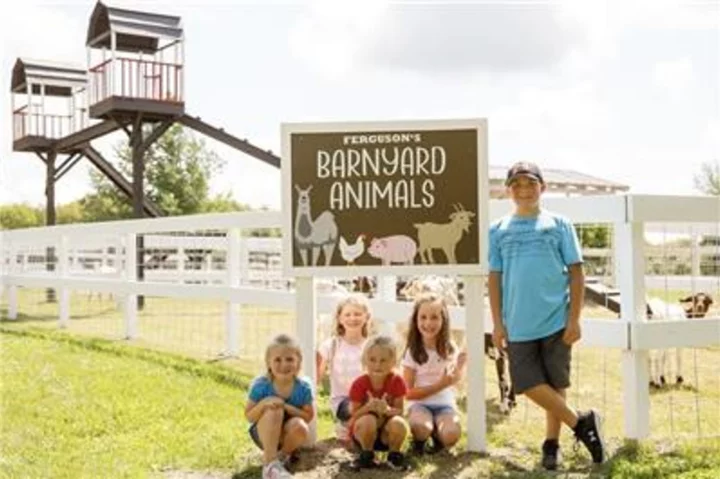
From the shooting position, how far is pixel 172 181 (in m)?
48.3

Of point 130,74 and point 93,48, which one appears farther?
point 93,48

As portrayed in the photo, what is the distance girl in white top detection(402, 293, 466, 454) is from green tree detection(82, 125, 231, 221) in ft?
138

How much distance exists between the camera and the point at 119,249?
13172mm

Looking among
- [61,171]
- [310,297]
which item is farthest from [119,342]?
[61,171]

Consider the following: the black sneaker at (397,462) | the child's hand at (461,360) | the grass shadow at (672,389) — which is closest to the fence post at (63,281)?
the grass shadow at (672,389)

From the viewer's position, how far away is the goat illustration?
5.13 meters

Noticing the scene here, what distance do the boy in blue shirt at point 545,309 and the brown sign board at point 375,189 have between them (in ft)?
1.28

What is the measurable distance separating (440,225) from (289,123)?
3.47ft

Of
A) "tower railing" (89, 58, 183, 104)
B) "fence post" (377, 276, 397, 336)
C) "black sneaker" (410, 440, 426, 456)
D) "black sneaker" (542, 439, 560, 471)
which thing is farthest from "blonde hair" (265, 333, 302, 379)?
"tower railing" (89, 58, 183, 104)

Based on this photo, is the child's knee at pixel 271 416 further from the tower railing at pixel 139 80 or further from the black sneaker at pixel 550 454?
the tower railing at pixel 139 80

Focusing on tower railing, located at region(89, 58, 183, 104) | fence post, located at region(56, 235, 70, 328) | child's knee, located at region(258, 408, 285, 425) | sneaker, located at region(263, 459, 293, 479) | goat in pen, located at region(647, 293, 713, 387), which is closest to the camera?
sneaker, located at region(263, 459, 293, 479)

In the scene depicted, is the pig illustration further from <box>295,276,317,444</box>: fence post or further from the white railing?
the white railing

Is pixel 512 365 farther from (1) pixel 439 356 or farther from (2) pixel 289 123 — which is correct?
(2) pixel 289 123

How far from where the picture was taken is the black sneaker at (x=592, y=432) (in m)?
4.80
